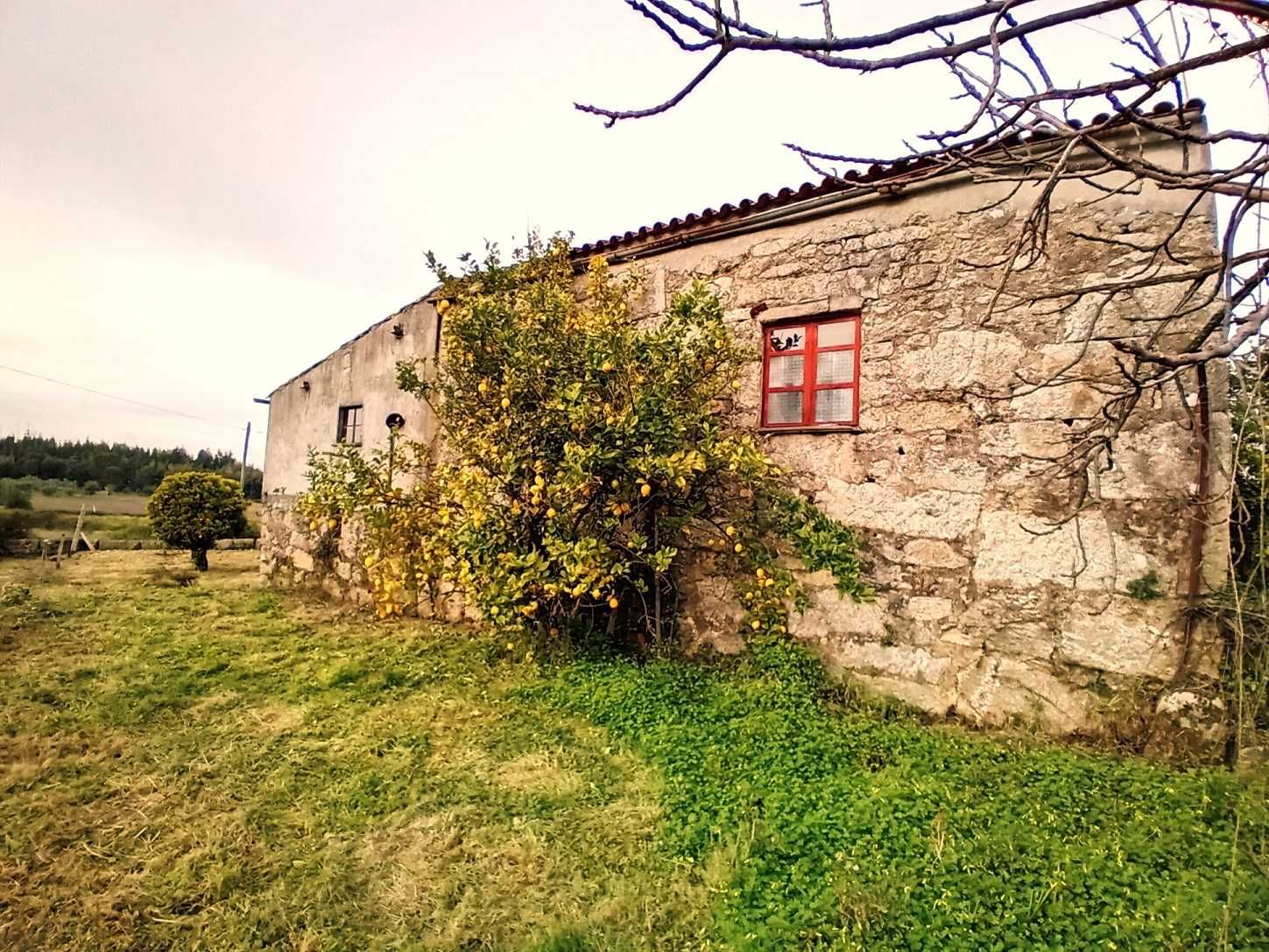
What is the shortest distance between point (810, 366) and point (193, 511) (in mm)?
12313

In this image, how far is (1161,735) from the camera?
3.53m

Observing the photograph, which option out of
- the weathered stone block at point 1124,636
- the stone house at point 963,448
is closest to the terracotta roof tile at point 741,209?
the stone house at point 963,448

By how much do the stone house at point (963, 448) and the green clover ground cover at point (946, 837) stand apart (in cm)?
66

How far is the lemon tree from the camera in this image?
4.46 meters

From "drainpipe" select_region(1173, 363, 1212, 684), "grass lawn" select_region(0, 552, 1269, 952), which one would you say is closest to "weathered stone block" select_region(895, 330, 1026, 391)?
"drainpipe" select_region(1173, 363, 1212, 684)

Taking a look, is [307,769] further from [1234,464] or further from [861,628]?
[1234,464]

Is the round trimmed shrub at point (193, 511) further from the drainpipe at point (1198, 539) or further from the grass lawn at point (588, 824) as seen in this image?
the drainpipe at point (1198, 539)

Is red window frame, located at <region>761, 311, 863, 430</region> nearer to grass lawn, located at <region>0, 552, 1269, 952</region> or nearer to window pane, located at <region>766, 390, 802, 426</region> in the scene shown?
window pane, located at <region>766, 390, 802, 426</region>

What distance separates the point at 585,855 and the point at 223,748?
273 cm

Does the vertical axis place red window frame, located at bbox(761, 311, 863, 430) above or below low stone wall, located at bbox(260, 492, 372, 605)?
above

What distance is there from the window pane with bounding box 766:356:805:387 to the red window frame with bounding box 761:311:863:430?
0.05 feet

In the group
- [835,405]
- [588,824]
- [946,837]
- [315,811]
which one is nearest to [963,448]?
[835,405]

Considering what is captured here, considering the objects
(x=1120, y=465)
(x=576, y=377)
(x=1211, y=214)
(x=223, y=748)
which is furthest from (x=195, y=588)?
(x=1211, y=214)

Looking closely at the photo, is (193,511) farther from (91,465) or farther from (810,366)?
(91,465)
